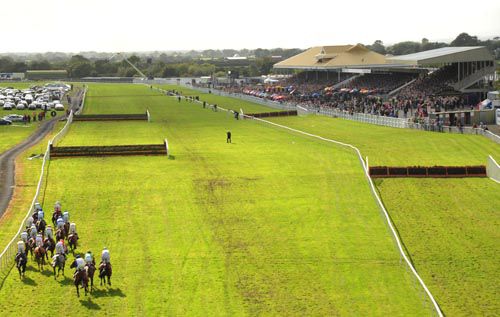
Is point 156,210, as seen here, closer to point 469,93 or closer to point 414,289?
point 414,289

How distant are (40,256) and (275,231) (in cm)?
950

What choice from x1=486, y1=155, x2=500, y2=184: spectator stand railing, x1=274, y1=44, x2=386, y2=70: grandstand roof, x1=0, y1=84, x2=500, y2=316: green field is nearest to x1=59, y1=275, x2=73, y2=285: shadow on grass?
x1=0, y1=84, x2=500, y2=316: green field

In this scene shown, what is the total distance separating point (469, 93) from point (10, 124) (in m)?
46.7

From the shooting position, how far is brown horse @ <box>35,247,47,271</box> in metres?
27.3

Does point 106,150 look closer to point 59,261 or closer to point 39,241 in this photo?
point 39,241

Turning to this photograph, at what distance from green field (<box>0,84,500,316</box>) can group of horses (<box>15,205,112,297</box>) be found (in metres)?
0.44

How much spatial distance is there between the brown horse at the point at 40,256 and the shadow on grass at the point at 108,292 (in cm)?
327

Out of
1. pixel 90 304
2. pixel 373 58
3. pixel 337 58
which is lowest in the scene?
pixel 90 304

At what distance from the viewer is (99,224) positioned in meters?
33.9

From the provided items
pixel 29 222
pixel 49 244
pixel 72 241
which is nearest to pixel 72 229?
pixel 72 241

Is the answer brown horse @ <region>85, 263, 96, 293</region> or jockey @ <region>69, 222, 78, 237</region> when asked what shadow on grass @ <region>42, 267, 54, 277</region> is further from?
jockey @ <region>69, 222, 78, 237</region>

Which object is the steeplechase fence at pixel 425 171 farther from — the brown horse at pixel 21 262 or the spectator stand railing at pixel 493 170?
the brown horse at pixel 21 262

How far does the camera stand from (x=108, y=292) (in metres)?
25.0

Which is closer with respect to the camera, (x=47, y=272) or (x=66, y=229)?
(x=47, y=272)
